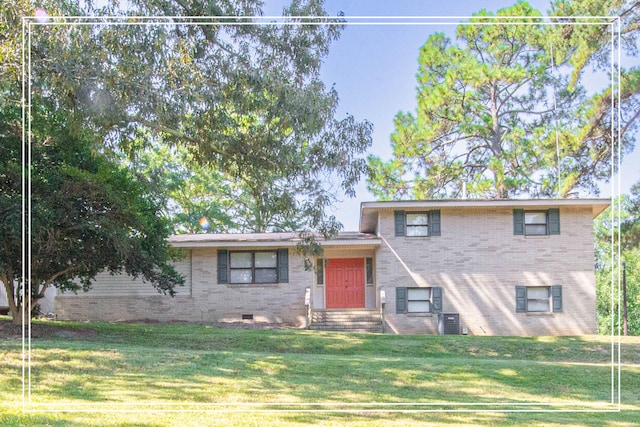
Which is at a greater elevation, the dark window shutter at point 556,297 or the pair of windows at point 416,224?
the pair of windows at point 416,224

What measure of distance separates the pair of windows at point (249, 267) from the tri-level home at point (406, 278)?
3cm

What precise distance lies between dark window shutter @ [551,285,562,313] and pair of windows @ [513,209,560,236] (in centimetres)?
146

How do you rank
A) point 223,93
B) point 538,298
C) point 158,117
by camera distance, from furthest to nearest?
point 538,298, point 223,93, point 158,117

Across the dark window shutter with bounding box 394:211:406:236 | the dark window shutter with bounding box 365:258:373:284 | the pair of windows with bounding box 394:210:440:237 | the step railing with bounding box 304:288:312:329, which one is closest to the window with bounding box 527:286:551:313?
the pair of windows with bounding box 394:210:440:237

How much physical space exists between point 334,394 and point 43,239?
605cm

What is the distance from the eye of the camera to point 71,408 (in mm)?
6559

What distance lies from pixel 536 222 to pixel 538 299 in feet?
10.8

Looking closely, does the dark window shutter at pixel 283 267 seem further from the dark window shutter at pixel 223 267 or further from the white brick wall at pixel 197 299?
the dark window shutter at pixel 223 267

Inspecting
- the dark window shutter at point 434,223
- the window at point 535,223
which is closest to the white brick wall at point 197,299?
the dark window shutter at point 434,223

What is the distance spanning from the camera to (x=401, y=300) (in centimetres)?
1462

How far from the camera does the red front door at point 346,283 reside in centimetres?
1568

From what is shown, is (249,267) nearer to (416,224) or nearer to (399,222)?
(399,222)

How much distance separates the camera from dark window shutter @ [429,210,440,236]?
36.6 ft

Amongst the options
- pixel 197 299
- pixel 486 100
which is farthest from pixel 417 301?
pixel 486 100
